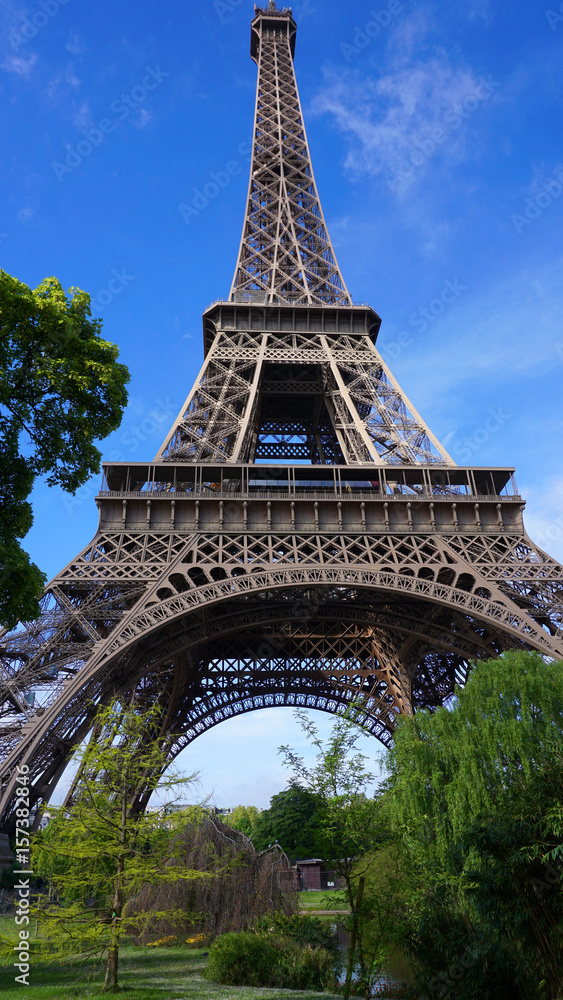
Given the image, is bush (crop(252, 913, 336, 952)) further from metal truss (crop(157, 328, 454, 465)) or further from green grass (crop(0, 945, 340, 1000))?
metal truss (crop(157, 328, 454, 465))

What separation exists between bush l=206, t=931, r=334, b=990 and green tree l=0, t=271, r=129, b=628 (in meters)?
8.38

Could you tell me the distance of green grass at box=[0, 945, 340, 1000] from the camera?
11.4 meters

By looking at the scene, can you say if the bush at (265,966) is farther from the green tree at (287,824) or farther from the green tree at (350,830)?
the green tree at (287,824)

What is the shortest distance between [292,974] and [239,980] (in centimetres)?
110

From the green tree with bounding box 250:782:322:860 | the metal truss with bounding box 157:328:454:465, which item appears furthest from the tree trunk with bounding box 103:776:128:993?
the green tree with bounding box 250:782:322:860

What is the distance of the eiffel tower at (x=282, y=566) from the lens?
21781 mm

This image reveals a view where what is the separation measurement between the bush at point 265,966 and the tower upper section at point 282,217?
31796 mm

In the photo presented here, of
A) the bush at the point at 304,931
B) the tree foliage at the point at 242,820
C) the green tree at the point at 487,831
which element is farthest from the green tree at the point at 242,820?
the bush at the point at 304,931

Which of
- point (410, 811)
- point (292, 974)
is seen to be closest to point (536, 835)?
point (292, 974)

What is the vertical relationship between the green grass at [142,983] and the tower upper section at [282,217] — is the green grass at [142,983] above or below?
below

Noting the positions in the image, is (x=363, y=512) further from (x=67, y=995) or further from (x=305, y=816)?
(x=305, y=816)

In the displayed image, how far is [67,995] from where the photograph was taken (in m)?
11.5

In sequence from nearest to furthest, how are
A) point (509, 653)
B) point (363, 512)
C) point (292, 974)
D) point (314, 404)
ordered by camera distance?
point (292, 974), point (509, 653), point (363, 512), point (314, 404)

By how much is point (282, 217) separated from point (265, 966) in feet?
141
